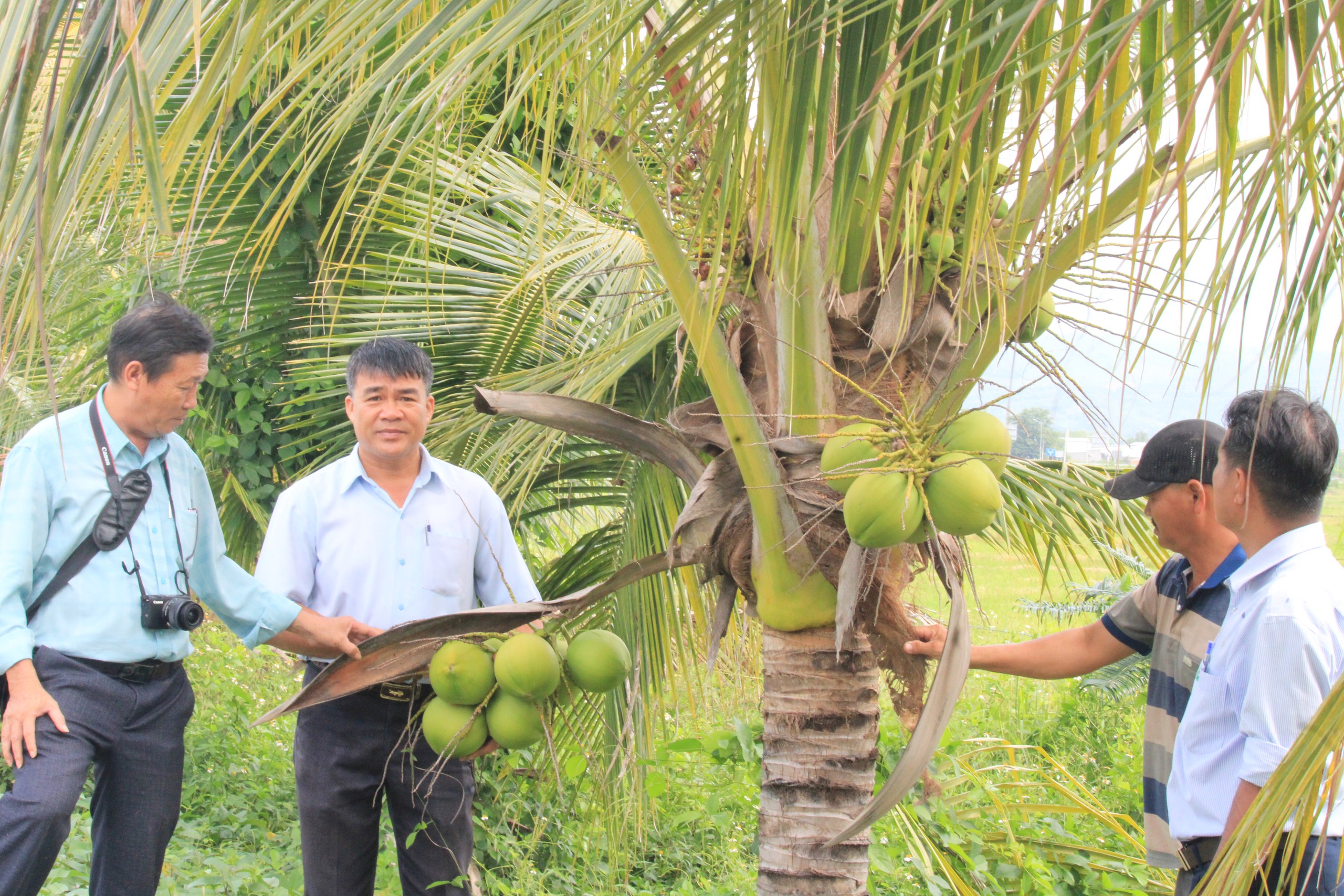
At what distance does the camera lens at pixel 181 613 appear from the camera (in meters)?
2.40

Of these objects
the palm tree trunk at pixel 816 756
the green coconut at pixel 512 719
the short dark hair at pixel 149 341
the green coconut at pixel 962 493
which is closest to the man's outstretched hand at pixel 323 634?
the green coconut at pixel 512 719

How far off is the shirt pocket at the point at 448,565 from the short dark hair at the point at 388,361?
14.5 inches

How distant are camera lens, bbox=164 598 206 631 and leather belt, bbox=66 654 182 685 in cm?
10

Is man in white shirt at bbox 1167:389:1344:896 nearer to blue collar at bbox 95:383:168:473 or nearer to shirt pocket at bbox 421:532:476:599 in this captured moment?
shirt pocket at bbox 421:532:476:599

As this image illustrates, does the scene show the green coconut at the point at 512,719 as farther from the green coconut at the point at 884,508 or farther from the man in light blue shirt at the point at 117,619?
the green coconut at the point at 884,508

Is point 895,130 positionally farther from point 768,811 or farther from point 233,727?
point 233,727

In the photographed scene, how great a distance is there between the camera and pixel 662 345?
12.4ft

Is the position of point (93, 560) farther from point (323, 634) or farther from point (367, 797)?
point (367, 797)

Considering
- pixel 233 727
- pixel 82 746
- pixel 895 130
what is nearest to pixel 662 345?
pixel 82 746

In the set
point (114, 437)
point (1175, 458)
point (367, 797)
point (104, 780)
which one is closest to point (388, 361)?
point (114, 437)

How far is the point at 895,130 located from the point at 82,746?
81.4 inches

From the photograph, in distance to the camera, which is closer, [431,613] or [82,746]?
[82,746]

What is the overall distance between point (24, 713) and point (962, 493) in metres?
1.88

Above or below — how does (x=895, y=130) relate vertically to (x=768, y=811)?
above
